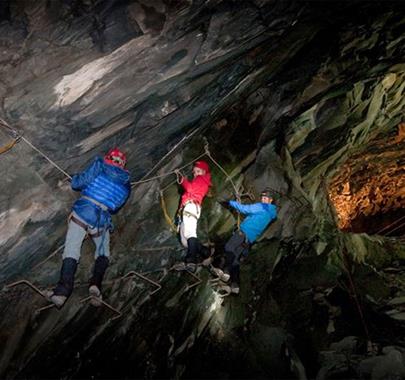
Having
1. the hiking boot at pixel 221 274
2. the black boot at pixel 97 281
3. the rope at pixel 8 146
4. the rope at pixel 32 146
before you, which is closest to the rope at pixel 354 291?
the hiking boot at pixel 221 274

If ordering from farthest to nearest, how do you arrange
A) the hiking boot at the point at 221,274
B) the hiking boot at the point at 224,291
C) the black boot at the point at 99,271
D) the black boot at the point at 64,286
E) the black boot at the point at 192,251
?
the hiking boot at the point at 224,291 → the hiking boot at the point at 221,274 → the black boot at the point at 192,251 → the black boot at the point at 99,271 → the black boot at the point at 64,286

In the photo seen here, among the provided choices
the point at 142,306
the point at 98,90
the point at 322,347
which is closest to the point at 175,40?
the point at 98,90

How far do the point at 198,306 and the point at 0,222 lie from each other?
172 inches

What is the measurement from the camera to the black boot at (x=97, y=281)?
5238 millimetres

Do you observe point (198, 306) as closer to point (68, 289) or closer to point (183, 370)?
point (183, 370)

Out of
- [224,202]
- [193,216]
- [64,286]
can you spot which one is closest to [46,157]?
[64,286]

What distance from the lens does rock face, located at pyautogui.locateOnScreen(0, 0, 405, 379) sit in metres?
4.46

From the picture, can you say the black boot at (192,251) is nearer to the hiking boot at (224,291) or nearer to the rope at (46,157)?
the hiking boot at (224,291)

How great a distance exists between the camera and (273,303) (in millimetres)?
8219

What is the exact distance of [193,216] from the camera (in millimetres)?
6645

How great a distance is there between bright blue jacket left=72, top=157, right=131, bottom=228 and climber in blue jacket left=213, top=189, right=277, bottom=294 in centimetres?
243

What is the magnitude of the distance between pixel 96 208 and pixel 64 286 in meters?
1.13

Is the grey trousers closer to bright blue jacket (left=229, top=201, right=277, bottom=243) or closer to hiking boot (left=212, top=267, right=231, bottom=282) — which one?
hiking boot (left=212, top=267, right=231, bottom=282)

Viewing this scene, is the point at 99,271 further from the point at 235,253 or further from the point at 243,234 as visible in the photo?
the point at 243,234
